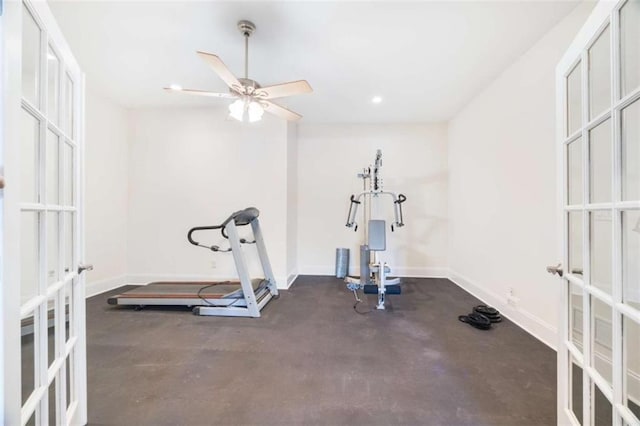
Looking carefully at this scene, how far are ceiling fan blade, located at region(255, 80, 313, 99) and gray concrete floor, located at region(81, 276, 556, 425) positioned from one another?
89.1 inches

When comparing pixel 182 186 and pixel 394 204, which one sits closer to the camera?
pixel 394 204

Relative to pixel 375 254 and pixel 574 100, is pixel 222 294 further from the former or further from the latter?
pixel 574 100

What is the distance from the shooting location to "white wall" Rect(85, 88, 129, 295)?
3.60 metres

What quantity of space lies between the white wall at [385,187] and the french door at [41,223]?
3594 millimetres

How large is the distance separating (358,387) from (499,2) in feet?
9.88

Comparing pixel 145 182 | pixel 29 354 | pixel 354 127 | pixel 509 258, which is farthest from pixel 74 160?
pixel 354 127

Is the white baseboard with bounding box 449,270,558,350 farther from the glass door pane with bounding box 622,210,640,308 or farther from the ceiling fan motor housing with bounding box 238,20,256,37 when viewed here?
the ceiling fan motor housing with bounding box 238,20,256,37

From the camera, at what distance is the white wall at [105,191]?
360 centimetres

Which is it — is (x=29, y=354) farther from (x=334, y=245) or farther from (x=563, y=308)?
(x=334, y=245)

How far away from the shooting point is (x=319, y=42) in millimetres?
2451

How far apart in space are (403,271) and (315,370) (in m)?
3.20

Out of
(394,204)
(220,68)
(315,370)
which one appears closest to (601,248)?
(315,370)

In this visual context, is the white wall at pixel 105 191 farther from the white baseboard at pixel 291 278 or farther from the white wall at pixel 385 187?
the white wall at pixel 385 187

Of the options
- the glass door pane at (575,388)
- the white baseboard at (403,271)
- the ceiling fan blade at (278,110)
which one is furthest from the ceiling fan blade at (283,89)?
the white baseboard at (403,271)
